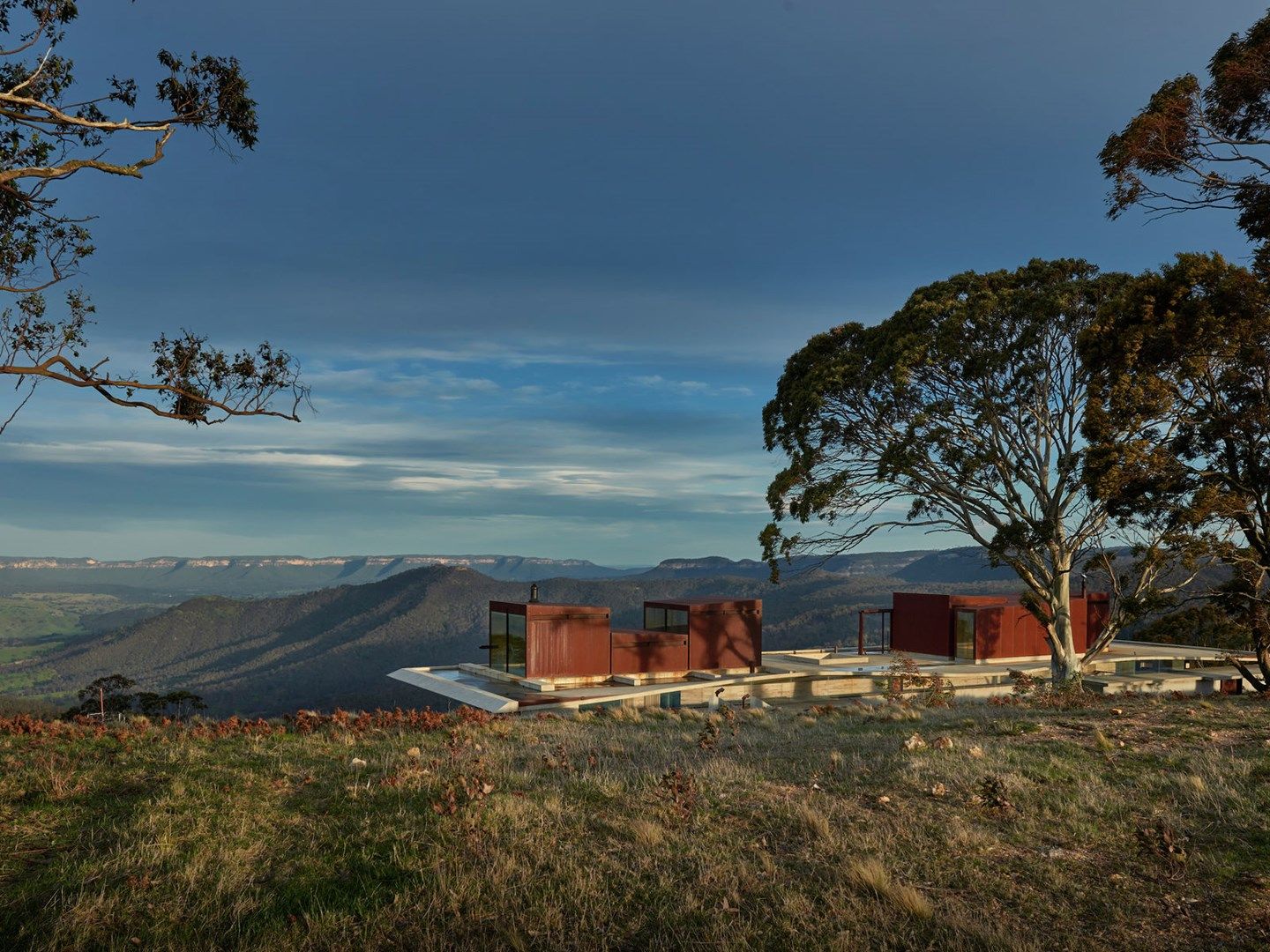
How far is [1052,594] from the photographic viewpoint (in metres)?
27.0

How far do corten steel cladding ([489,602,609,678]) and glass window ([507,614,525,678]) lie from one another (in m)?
0.29

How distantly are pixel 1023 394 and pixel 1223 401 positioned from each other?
212 inches

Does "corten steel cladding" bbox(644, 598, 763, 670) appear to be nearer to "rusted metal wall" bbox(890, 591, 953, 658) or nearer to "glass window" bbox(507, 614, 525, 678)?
"glass window" bbox(507, 614, 525, 678)

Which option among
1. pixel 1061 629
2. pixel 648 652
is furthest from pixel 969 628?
pixel 648 652

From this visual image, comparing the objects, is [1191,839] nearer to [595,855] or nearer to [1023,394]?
[595,855]

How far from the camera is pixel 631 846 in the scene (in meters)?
7.48

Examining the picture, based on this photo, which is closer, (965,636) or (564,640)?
(564,640)

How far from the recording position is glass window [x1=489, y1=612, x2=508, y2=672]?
28.8m

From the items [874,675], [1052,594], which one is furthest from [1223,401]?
[874,675]

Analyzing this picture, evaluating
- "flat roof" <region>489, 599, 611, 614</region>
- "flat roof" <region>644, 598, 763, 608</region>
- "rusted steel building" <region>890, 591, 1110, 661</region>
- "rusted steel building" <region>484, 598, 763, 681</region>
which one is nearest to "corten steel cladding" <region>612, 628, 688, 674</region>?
"rusted steel building" <region>484, 598, 763, 681</region>

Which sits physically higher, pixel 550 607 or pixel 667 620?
pixel 550 607

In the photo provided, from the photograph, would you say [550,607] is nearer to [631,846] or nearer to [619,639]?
[619,639]

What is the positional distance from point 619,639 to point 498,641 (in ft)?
14.2

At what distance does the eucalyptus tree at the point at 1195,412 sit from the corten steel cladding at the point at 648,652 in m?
14.9
